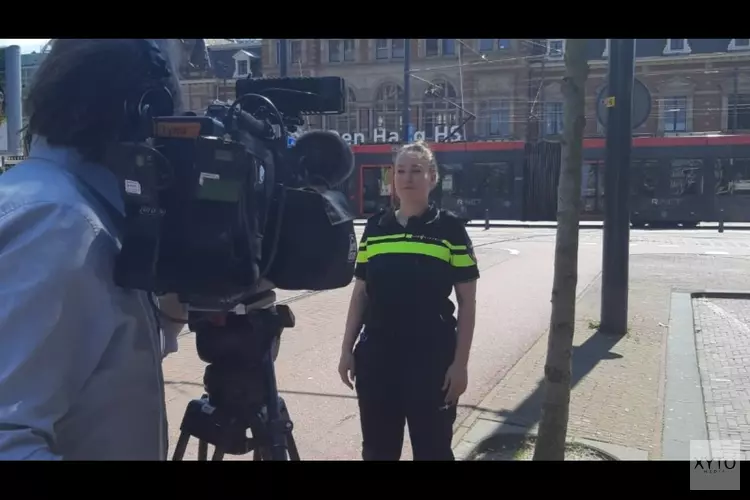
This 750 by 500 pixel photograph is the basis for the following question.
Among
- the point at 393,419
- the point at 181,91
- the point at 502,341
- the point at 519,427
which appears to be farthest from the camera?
the point at 502,341

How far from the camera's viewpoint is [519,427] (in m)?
4.81

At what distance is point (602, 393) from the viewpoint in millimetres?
5535

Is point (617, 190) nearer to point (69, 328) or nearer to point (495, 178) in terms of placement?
point (69, 328)

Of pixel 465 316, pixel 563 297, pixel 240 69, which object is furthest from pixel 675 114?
pixel 465 316

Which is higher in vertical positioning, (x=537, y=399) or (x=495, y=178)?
(x=495, y=178)

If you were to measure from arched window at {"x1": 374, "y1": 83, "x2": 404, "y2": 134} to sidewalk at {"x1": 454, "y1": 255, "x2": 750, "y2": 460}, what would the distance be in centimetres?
3563

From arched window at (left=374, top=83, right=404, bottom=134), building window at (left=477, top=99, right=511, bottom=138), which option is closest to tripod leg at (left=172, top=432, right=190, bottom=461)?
building window at (left=477, top=99, right=511, bottom=138)

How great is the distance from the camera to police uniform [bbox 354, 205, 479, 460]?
3008 mm

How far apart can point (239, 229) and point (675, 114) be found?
4350 cm

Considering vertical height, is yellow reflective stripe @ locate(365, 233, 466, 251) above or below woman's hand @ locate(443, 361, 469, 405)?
above

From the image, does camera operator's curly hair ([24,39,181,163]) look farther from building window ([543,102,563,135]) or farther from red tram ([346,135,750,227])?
building window ([543,102,563,135])
